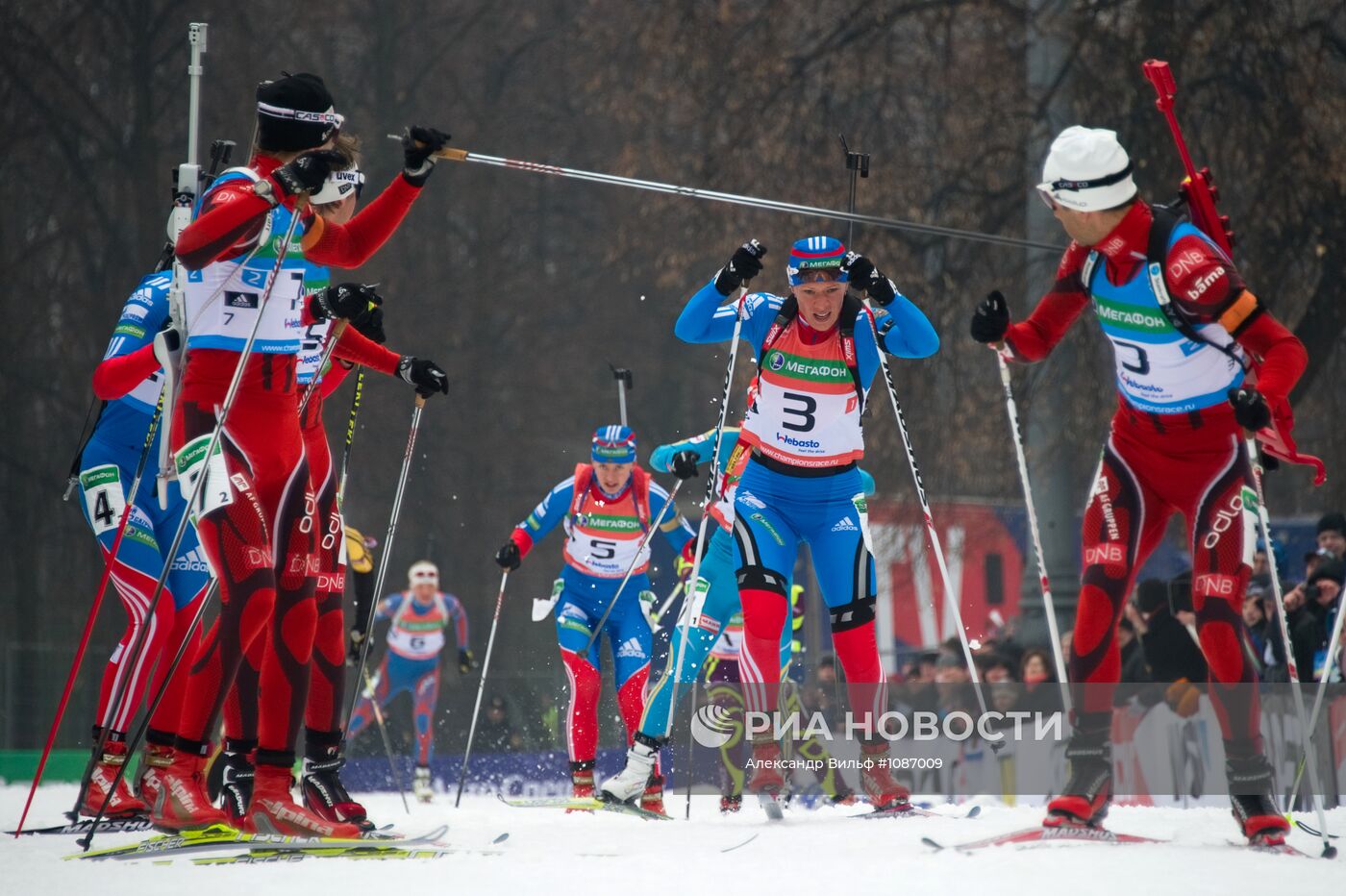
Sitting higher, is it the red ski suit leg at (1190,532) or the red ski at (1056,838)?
the red ski suit leg at (1190,532)

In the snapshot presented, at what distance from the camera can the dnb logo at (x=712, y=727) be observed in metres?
9.59

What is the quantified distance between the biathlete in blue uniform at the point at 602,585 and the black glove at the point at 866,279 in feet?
10.8

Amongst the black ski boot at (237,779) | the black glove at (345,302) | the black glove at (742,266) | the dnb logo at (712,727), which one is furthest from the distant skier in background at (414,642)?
the black ski boot at (237,779)

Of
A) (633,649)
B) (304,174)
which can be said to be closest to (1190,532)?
(304,174)

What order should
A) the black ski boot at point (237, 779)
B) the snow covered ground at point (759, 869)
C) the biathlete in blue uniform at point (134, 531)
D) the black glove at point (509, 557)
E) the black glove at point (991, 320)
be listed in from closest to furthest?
the snow covered ground at point (759, 869) → the black ski boot at point (237, 779) → the black glove at point (991, 320) → the biathlete in blue uniform at point (134, 531) → the black glove at point (509, 557)

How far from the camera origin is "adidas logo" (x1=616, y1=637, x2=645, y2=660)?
10039mm

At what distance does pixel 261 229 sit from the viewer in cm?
545

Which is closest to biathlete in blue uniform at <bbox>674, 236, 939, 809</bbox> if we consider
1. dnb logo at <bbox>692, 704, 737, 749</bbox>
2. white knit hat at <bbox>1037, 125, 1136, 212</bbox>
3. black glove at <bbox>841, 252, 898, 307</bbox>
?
black glove at <bbox>841, 252, 898, 307</bbox>

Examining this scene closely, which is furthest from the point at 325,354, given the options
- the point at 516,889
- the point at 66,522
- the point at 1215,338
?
the point at 66,522

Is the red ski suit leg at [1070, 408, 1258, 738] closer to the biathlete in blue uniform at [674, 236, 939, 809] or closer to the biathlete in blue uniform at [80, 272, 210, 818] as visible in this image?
the biathlete in blue uniform at [674, 236, 939, 809]

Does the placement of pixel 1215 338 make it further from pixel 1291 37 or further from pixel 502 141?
pixel 502 141

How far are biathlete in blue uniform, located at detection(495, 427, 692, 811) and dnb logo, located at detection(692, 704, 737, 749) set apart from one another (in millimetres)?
405

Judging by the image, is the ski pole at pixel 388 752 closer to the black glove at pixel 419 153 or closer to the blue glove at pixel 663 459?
the blue glove at pixel 663 459

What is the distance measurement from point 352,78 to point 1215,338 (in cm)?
2110
